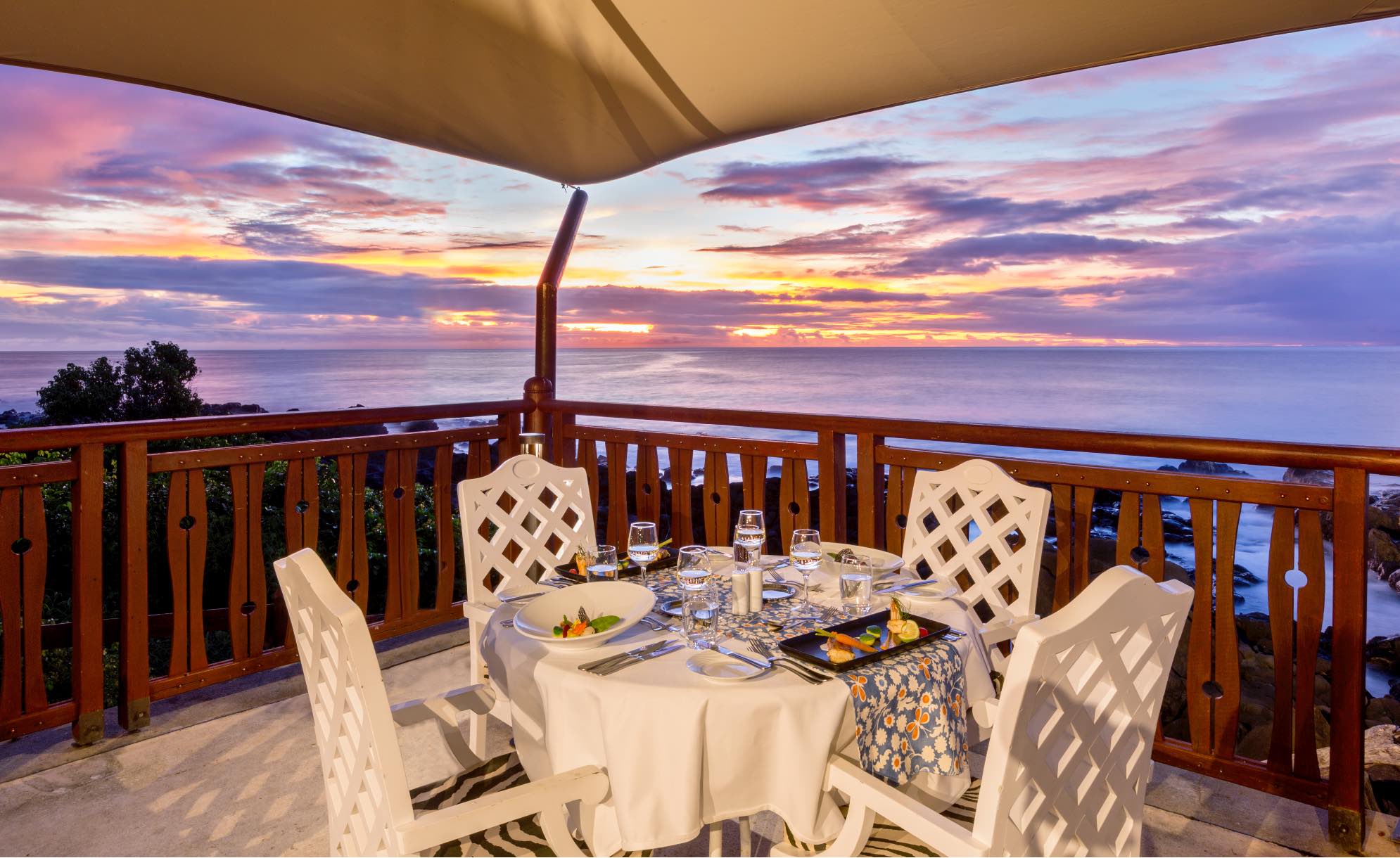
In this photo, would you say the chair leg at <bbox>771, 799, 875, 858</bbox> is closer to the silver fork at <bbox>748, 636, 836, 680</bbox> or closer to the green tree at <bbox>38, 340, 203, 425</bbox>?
the silver fork at <bbox>748, 636, 836, 680</bbox>

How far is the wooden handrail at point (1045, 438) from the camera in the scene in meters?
2.13

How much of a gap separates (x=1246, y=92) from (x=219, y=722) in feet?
35.4

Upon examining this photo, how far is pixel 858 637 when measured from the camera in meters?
1.56

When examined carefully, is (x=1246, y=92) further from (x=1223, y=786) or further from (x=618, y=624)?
(x=618, y=624)

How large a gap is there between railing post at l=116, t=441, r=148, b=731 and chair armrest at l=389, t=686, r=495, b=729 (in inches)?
70.0

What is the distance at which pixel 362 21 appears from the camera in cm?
249

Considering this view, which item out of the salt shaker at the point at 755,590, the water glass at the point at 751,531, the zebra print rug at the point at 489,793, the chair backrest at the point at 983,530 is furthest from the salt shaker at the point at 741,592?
the chair backrest at the point at 983,530

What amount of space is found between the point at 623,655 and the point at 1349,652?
2215 mm

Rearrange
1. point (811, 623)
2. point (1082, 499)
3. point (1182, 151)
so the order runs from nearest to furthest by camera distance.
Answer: point (811, 623)
point (1082, 499)
point (1182, 151)

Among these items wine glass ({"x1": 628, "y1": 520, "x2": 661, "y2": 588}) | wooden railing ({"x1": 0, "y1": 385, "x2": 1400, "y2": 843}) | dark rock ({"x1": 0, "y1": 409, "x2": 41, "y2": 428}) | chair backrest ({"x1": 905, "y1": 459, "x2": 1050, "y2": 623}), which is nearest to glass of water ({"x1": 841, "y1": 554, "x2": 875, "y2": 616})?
wine glass ({"x1": 628, "y1": 520, "x2": 661, "y2": 588})

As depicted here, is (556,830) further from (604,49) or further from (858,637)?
(604,49)

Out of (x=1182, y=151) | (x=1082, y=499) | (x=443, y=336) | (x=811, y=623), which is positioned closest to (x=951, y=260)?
(x=1182, y=151)

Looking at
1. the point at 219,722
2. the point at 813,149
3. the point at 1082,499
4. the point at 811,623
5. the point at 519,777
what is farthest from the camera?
the point at 813,149

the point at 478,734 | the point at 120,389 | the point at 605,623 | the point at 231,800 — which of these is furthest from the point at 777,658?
the point at 120,389
